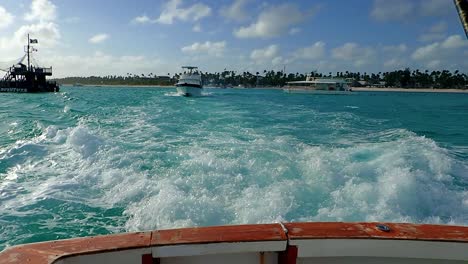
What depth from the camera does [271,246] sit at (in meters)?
1.93

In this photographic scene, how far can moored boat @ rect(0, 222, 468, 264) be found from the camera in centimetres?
187

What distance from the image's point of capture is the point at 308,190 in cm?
618

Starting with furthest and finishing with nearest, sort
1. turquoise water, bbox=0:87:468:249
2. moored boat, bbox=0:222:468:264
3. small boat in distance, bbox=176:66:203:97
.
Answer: small boat in distance, bbox=176:66:203:97 → turquoise water, bbox=0:87:468:249 → moored boat, bbox=0:222:468:264

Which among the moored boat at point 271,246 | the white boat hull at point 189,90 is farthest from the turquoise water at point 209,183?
the white boat hull at point 189,90

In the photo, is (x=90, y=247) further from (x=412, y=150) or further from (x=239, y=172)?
(x=412, y=150)

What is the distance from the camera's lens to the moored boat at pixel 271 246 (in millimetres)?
1872

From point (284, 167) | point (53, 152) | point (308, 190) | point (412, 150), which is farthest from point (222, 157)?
point (412, 150)

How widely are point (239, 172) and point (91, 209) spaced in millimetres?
3097

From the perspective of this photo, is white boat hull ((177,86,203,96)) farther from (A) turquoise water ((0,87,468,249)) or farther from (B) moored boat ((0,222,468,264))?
(B) moored boat ((0,222,468,264))

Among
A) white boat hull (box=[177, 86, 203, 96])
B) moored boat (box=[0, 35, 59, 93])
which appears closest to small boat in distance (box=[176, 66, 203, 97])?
white boat hull (box=[177, 86, 203, 96])

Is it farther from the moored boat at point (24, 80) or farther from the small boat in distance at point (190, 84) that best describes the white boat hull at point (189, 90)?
the moored boat at point (24, 80)

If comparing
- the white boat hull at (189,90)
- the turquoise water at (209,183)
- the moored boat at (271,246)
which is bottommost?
the turquoise water at (209,183)

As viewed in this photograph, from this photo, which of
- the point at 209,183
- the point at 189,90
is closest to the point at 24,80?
the point at 189,90

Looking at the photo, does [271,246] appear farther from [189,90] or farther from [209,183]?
[189,90]
